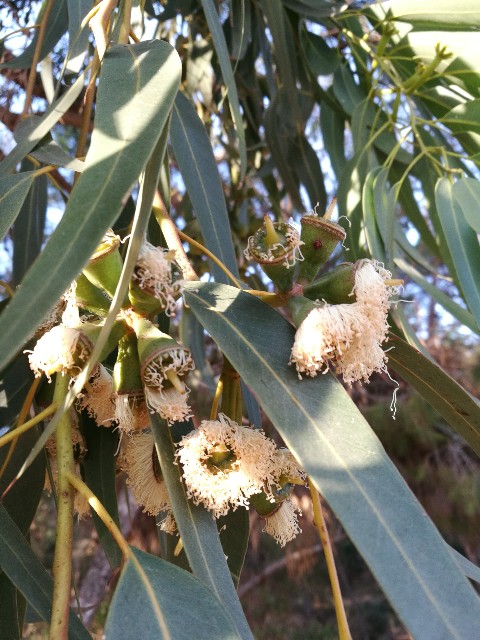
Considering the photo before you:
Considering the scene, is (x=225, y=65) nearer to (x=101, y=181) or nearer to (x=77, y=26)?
(x=77, y=26)

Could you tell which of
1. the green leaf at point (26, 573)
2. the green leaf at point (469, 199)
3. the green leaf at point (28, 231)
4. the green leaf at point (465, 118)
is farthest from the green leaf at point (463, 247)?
the green leaf at point (28, 231)

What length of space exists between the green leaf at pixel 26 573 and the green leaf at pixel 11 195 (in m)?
0.29

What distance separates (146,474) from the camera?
74cm

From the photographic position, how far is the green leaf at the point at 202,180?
1008 mm

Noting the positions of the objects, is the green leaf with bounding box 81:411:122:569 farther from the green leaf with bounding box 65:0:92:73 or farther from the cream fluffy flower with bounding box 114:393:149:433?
the green leaf with bounding box 65:0:92:73

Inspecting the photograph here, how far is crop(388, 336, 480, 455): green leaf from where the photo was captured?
2.61 feet

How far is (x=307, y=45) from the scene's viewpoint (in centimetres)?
155

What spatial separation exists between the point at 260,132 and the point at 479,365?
1620 mm

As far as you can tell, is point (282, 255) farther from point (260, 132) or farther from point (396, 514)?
point (260, 132)

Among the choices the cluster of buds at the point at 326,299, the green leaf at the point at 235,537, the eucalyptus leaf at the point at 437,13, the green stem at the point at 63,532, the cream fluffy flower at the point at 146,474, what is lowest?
the green leaf at the point at 235,537

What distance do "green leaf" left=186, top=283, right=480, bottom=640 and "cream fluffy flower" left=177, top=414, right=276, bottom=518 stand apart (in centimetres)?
9

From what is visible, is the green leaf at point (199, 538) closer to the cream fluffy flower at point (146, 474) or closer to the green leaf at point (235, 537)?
the cream fluffy flower at point (146, 474)

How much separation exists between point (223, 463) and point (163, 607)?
0.14 m

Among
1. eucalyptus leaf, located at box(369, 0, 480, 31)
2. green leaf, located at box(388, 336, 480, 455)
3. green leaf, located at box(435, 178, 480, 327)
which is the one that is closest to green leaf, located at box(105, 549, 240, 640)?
green leaf, located at box(388, 336, 480, 455)
